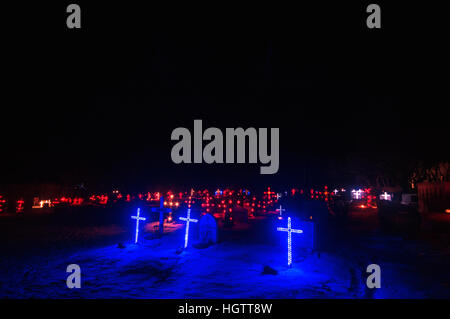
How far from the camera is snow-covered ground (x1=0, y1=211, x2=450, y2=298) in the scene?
5656 millimetres

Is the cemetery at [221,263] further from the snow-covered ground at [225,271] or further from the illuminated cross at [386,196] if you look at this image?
the illuminated cross at [386,196]

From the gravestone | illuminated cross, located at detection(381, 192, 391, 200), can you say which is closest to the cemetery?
the gravestone

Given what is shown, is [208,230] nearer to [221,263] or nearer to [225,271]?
[221,263]

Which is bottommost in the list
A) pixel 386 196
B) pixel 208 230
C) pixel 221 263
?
pixel 386 196

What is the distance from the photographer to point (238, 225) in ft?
56.1

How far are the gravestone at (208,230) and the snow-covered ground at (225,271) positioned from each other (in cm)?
47

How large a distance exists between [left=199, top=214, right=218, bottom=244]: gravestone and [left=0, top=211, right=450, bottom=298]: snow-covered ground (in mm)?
471

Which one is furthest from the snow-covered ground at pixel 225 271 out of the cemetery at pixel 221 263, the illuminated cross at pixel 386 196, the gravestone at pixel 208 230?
the illuminated cross at pixel 386 196

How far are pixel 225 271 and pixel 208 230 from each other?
3814 millimetres

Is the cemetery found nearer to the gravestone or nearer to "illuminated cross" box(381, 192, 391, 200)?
the gravestone

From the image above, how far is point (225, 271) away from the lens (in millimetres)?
7062

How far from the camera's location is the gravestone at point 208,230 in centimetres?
1068

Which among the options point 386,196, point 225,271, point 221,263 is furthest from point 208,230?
point 386,196
